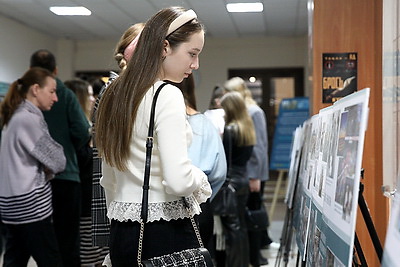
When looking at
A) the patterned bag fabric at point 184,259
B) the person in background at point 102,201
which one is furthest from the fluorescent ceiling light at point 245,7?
the patterned bag fabric at point 184,259

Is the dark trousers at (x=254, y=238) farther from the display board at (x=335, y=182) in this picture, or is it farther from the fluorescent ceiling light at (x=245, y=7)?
the display board at (x=335, y=182)

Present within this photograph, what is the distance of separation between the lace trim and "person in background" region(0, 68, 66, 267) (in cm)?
168

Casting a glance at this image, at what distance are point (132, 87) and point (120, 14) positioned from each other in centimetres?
180

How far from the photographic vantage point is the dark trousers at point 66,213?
13.9 ft

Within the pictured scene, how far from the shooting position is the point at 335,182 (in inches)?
71.1

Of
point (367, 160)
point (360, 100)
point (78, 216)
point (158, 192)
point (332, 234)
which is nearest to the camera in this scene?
point (360, 100)

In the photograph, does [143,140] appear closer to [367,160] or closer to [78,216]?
[367,160]

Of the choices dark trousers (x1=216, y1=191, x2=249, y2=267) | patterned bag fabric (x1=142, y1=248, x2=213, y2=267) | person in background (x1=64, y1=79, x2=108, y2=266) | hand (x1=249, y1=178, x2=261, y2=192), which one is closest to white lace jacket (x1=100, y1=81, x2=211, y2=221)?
patterned bag fabric (x1=142, y1=248, x2=213, y2=267)

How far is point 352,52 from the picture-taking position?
11.3ft

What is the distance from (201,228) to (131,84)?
113cm

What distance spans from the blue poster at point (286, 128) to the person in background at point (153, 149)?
5609 mm

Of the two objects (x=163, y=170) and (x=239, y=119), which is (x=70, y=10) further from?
(x=163, y=170)

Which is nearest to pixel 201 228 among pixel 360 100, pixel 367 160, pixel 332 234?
pixel 367 160

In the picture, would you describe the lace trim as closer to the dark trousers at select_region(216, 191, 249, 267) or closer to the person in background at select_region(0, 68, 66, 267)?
the person in background at select_region(0, 68, 66, 267)
